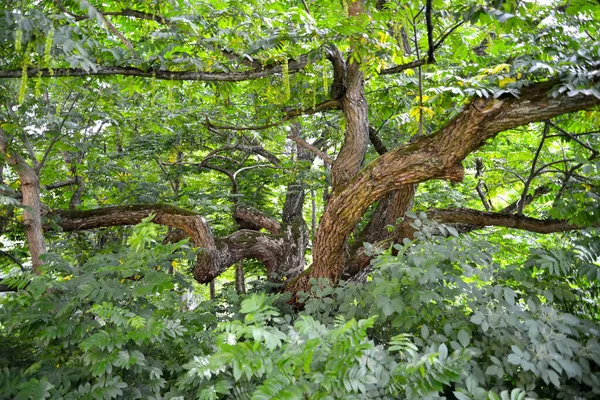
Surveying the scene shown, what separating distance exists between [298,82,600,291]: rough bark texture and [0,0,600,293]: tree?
0.04 feet

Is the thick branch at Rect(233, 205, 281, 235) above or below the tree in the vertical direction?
below

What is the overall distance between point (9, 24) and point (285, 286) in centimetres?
350

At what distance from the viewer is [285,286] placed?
4605 millimetres

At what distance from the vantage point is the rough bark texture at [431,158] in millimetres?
2719

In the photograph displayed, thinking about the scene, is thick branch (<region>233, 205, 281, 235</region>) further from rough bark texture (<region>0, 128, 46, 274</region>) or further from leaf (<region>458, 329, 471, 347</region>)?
leaf (<region>458, 329, 471, 347</region>)

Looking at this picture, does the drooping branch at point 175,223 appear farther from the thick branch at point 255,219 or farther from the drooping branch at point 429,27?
the drooping branch at point 429,27

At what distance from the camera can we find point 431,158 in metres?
3.11

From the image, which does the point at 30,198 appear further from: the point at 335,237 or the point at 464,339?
the point at 464,339

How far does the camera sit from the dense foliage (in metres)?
1.72

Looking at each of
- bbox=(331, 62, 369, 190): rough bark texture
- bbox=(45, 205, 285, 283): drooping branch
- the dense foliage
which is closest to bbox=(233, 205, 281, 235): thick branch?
the dense foliage

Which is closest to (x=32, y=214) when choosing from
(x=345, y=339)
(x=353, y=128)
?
(x=353, y=128)

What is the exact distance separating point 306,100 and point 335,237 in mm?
1555

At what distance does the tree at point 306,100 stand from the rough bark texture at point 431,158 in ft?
0.04

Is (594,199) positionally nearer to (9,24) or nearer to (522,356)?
(522,356)
